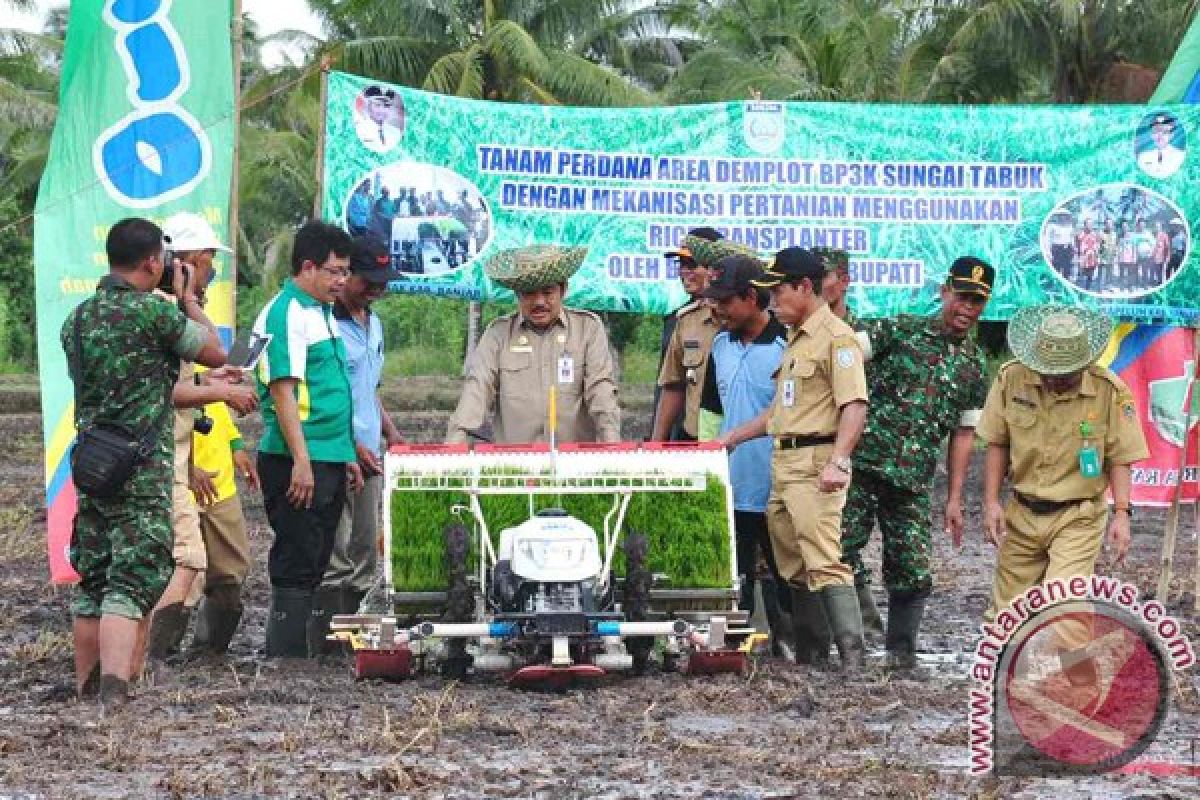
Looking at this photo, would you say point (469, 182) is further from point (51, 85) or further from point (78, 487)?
point (51, 85)

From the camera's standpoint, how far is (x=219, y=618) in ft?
32.3

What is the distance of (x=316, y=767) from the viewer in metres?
6.80

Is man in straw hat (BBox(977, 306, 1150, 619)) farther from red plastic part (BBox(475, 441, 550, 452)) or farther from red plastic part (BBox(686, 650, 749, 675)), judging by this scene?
red plastic part (BBox(475, 441, 550, 452))

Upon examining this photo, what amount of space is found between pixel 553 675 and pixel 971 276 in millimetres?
2795

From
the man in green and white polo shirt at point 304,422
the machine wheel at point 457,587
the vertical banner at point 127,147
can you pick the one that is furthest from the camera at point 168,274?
the vertical banner at point 127,147

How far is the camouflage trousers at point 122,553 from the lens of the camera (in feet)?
26.4

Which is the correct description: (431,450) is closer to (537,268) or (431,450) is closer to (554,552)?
(554,552)

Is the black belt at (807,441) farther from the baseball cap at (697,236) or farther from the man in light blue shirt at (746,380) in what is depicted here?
the baseball cap at (697,236)

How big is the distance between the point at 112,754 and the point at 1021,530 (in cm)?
393

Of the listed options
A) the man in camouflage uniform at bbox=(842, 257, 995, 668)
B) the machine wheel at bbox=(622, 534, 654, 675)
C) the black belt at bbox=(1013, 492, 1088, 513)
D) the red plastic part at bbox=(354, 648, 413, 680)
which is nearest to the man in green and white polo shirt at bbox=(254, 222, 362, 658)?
the red plastic part at bbox=(354, 648, 413, 680)

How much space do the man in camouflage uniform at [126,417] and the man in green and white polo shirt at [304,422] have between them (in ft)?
3.84

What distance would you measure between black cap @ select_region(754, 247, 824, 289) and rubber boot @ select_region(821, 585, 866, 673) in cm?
136

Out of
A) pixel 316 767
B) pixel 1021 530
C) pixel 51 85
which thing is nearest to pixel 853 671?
pixel 1021 530

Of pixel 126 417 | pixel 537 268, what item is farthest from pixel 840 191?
pixel 126 417
